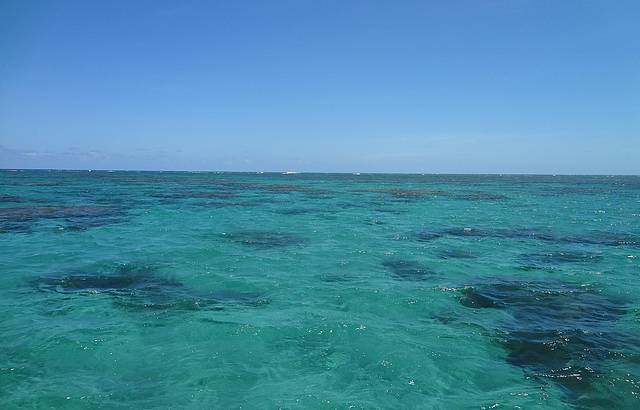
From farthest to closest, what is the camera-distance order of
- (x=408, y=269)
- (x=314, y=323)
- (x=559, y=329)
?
(x=408, y=269) → (x=314, y=323) → (x=559, y=329)

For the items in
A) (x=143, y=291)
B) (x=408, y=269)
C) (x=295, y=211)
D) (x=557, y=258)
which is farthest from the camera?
(x=295, y=211)

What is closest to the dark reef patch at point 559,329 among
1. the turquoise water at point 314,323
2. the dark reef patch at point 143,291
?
the turquoise water at point 314,323

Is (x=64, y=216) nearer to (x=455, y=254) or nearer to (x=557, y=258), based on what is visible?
(x=455, y=254)

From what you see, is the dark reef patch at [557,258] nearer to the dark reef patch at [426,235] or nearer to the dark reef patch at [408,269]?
the dark reef patch at [408,269]

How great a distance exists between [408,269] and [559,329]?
6041mm

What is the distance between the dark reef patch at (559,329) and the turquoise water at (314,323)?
0.05 meters

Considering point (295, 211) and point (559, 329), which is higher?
point (295, 211)

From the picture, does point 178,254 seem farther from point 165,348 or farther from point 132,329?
point 165,348

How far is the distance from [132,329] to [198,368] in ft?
8.46

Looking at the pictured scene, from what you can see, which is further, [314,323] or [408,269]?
[408,269]

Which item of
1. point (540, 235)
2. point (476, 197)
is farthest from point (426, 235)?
point (476, 197)

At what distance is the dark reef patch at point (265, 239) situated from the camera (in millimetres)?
19016

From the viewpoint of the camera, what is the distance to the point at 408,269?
14.9 metres

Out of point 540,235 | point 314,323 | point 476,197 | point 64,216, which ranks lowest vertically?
point 314,323
